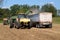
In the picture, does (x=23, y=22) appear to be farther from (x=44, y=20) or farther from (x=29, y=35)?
(x=29, y=35)

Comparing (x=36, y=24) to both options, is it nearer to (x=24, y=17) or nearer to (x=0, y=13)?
(x=24, y=17)

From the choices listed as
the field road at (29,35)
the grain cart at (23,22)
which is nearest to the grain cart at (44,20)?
the grain cart at (23,22)

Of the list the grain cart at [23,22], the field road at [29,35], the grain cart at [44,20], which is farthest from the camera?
the grain cart at [44,20]

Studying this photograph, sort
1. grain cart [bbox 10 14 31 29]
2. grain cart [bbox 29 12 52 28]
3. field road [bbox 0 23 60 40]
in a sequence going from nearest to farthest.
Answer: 1. field road [bbox 0 23 60 40]
2. grain cart [bbox 10 14 31 29]
3. grain cart [bbox 29 12 52 28]

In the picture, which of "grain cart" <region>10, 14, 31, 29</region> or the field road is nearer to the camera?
the field road

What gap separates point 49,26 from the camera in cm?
4012

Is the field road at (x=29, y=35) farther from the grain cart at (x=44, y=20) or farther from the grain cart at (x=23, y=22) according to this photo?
the grain cart at (x=44, y=20)

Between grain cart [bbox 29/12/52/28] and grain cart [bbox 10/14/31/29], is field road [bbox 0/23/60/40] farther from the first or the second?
grain cart [bbox 29/12/52/28]

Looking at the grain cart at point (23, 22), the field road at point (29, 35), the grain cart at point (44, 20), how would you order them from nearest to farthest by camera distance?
the field road at point (29, 35)
the grain cart at point (23, 22)
the grain cart at point (44, 20)

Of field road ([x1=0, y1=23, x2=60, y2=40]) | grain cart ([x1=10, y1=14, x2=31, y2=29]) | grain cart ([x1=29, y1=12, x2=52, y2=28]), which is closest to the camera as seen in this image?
field road ([x1=0, y1=23, x2=60, y2=40])

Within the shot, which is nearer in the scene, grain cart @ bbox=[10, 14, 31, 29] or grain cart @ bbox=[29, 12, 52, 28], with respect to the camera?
grain cart @ bbox=[10, 14, 31, 29]

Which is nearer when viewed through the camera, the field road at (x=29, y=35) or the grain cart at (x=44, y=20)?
the field road at (x=29, y=35)

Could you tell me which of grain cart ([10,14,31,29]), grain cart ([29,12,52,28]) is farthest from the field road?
grain cart ([29,12,52,28])

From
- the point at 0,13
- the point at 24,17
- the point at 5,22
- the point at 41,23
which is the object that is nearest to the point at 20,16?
the point at 24,17
